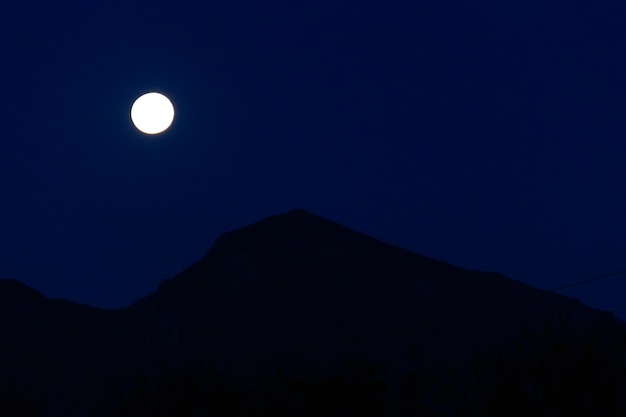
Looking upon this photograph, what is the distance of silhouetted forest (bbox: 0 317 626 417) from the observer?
26.2m

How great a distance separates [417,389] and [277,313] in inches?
4791

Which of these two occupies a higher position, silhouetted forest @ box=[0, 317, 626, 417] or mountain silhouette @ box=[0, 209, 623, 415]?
mountain silhouette @ box=[0, 209, 623, 415]

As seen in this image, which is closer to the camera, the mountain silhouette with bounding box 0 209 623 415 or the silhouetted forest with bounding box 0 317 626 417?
the silhouetted forest with bounding box 0 317 626 417

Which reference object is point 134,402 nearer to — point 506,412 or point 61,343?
point 506,412

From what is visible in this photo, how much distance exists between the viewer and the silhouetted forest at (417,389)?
26.2 meters

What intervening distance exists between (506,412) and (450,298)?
136 m

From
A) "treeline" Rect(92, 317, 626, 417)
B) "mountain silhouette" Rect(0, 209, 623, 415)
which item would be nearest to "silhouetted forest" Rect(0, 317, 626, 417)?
"treeline" Rect(92, 317, 626, 417)

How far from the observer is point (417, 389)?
27.4 metres

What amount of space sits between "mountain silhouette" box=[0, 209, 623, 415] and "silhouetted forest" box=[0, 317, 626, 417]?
92.0 m

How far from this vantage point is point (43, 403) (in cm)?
3575

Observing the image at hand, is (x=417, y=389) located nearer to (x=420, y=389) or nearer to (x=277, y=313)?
(x=420, y=389)

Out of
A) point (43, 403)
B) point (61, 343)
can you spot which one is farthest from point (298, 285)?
point (43, 403)

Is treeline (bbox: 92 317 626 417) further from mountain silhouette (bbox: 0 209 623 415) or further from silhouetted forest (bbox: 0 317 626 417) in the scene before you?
mountain silhouette (bbox: 0 209 623 415)

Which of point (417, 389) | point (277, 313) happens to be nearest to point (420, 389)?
point (417, 389)
